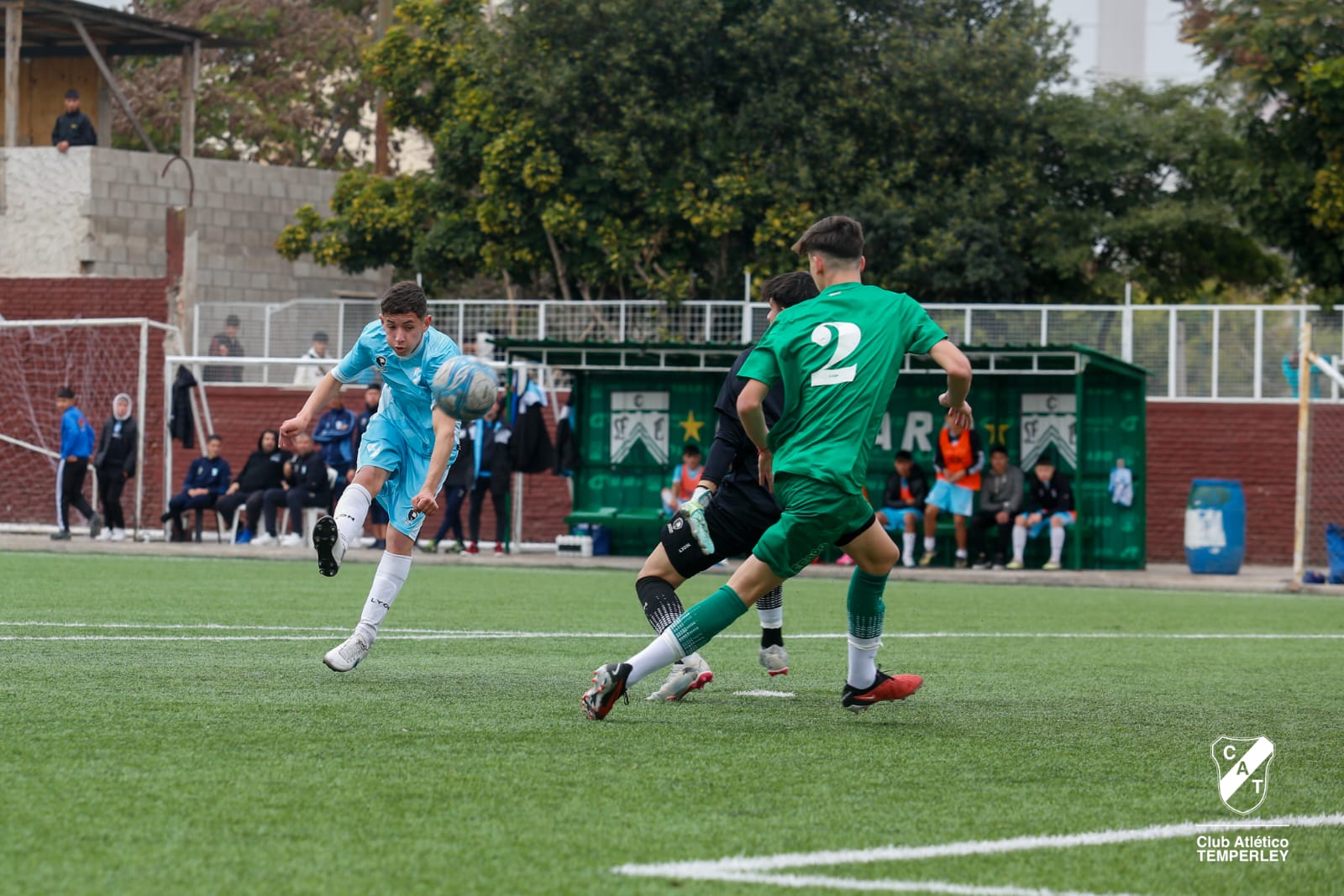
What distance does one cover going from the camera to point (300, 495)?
22.3m

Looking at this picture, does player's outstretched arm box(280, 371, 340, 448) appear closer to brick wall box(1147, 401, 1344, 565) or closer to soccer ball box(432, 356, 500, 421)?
soccer ball box(432, 356, 500, 421)

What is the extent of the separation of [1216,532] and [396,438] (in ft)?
52.5

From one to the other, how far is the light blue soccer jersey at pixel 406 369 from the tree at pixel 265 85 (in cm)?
3455

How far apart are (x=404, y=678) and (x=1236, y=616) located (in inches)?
351

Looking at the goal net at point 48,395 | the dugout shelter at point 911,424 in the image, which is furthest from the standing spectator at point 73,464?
the dugout shelter at point 911,424

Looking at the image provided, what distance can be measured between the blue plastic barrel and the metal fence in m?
1.87

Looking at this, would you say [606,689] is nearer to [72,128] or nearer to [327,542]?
[327,542]

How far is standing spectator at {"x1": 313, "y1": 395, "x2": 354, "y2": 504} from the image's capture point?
22.1 metres

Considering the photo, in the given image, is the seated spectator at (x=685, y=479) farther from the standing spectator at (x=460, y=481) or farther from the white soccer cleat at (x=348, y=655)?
the white soccer cleat at (x=348, y=655)

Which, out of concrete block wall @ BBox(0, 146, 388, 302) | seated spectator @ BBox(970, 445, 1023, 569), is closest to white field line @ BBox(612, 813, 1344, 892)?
seated spectator @ BBox(970, 445, 1023, 569)

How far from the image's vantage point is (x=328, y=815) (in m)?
4.53

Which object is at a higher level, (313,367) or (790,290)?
(313,367)

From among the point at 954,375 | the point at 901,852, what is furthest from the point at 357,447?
Result: the point at 901,852

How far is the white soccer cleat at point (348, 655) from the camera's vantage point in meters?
7.78
